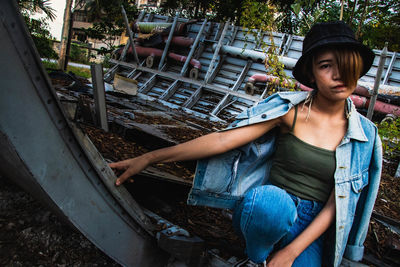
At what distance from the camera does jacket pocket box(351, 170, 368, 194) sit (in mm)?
1605

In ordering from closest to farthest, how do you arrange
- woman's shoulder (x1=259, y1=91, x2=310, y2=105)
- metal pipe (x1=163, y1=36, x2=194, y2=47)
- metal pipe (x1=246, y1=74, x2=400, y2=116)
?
woman's shoulder (x1=259, y1=91, x2=310, y2=105), metal pipe (x1=246, y1=74, x2=400, y2=116), metal pipe (x1=163, y1=36, x2=194, y2=47)

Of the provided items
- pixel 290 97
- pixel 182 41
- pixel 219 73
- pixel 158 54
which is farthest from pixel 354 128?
pixel 158 54

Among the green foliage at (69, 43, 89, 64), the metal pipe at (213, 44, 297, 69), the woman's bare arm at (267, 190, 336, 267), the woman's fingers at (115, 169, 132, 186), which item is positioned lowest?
the green foliage at (69, 43, 89, 64)

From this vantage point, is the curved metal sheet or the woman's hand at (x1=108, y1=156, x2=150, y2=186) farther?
the woman's hand at (x1=108, y1=156, x2=150, y2=186)

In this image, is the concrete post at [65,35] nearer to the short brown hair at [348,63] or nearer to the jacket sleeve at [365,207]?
the short brown hair at [348,63]

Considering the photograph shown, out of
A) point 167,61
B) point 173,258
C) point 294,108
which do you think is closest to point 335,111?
point 294,108

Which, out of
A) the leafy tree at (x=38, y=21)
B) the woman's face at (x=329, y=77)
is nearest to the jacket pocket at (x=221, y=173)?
the woman's face at (x=329, y=77)

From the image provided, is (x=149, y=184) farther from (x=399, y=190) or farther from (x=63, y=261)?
(x=399, y=190)

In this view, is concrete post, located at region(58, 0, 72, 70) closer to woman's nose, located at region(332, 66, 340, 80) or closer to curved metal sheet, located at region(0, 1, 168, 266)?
curved metal sheet, located at region(0, 1, 168, 266)

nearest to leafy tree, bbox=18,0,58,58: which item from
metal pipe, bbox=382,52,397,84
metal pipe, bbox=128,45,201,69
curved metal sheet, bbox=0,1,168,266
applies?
metal pipe, bbox=128,45,201,69

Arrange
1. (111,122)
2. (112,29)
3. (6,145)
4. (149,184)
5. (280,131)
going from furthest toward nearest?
(112,29) < (111,122) < (149,184) < (280,131) < (6,145)

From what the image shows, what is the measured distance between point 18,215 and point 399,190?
468 centimetres

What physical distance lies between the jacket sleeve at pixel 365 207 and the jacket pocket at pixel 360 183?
0.03 metres

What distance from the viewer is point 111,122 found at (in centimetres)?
396
